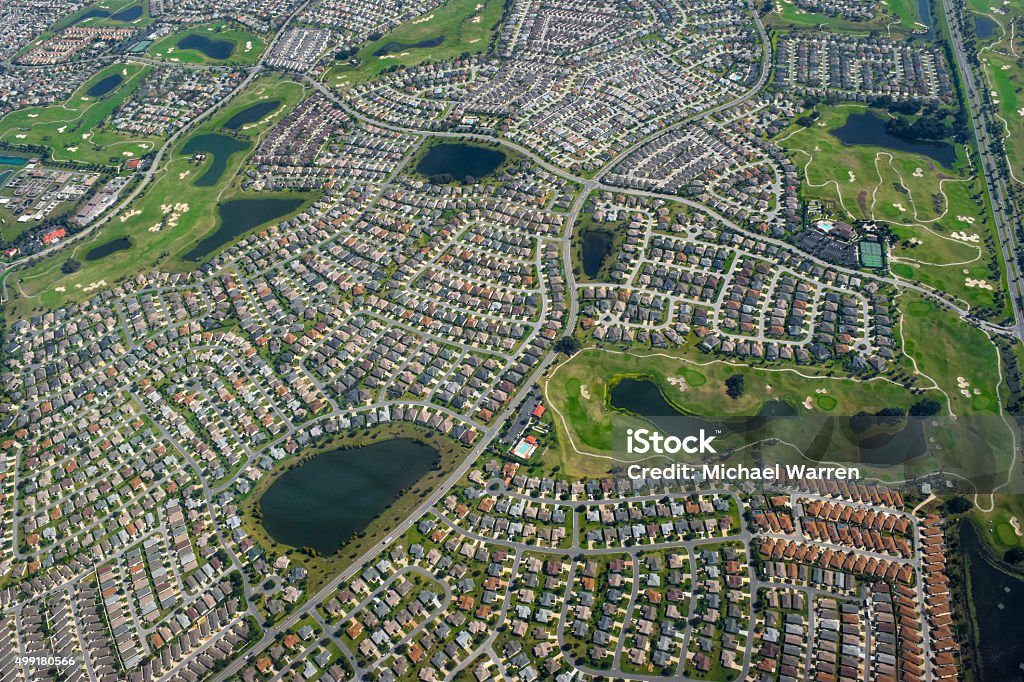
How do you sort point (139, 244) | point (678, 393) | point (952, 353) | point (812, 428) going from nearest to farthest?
point (812, 428) → point (678, 393) → point (952, 353) → point (139, 244)

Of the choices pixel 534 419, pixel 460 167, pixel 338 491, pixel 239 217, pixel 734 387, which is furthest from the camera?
pixel 460 167

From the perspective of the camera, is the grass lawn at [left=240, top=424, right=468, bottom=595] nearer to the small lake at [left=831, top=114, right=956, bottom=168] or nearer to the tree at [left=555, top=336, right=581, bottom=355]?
the tree at [left=555, top=336, right=581, bottom=355]

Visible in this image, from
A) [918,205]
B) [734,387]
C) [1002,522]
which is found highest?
[918,205]

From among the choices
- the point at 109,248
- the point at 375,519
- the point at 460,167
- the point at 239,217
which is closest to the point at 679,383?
the point at 375,519

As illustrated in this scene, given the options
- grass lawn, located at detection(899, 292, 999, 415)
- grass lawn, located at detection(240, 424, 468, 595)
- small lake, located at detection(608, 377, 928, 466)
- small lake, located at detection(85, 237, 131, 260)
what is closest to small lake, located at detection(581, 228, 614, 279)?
small lake, located at detection(608, 377, 928, 466)

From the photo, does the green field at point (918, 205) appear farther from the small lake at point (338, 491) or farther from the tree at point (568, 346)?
the small lake at point (338, 491)

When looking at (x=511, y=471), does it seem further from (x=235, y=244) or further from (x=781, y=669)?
(x=235, y=244)

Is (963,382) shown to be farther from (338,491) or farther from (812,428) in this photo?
(338,491)
